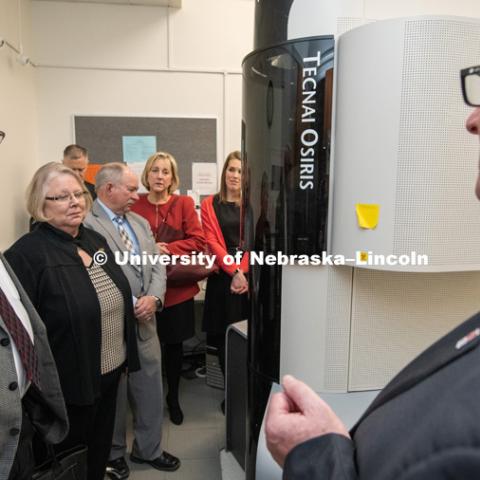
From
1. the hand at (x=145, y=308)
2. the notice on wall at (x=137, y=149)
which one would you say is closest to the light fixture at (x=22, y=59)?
the notice on wall at (x=137, y=149)

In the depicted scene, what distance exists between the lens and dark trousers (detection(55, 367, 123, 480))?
1.60 metres

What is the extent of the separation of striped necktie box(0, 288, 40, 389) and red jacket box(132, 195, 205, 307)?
4.10ft

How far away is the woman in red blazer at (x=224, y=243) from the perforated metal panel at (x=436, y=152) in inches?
59.8

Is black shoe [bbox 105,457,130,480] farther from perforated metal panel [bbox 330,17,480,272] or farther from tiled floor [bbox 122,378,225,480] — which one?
perforated metal panel [bbox 330,17,480,272]

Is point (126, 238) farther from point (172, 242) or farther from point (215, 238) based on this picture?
point (215, 238)

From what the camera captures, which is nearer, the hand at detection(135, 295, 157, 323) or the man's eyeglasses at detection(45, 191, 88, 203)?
the man's eyeglasses at detection(45, 191, 88, 203)

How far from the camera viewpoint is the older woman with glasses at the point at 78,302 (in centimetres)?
150

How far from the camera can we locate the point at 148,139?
11.1ft

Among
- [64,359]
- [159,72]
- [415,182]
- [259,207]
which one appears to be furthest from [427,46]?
[159,72]

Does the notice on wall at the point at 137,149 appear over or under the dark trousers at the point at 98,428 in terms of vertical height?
over

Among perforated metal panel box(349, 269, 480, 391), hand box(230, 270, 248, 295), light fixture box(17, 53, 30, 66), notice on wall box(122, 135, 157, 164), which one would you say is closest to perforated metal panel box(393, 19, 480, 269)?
perforated metal panel box(349, 269, 480, 391)

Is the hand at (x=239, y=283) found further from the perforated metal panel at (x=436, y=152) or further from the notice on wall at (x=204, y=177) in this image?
the perforated metal panel at (x=436, y=152)

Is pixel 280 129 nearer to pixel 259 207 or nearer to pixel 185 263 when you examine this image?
pixel 259 207

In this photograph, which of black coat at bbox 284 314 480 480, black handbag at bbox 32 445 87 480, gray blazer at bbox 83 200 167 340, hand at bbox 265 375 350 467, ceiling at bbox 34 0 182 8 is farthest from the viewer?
ceiling at bbox 34 0 182 8
